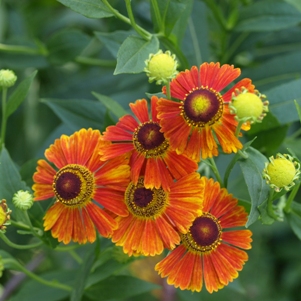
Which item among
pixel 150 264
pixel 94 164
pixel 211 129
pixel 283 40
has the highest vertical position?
pixel 211 129

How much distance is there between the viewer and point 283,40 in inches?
76.5

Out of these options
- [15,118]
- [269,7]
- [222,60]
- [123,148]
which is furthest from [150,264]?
[123,148]

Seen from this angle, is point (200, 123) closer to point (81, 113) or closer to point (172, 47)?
point (172, 47)

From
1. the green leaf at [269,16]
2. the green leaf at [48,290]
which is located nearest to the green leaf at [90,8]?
the green leaf at [269,16]

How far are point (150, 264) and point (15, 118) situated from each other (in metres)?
0.84

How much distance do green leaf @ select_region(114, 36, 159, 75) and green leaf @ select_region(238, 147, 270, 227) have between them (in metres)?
0.28

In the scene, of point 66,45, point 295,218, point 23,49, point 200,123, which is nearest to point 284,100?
point 295,218

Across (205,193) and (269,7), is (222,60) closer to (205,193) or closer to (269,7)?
(269,7)

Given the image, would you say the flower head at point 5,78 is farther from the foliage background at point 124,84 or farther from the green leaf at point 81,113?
the green leaf at point 81,113

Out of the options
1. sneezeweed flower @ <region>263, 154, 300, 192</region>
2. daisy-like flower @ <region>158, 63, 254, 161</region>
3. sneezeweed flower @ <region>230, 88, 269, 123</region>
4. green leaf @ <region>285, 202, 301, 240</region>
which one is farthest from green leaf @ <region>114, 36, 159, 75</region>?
green leaf @ <region>285, 202, 301, 240</region>

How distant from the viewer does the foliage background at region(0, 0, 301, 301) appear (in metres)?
1.29

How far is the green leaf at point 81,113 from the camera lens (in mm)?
1473

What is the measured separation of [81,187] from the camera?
112 centimetres

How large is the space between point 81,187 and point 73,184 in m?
0.02
